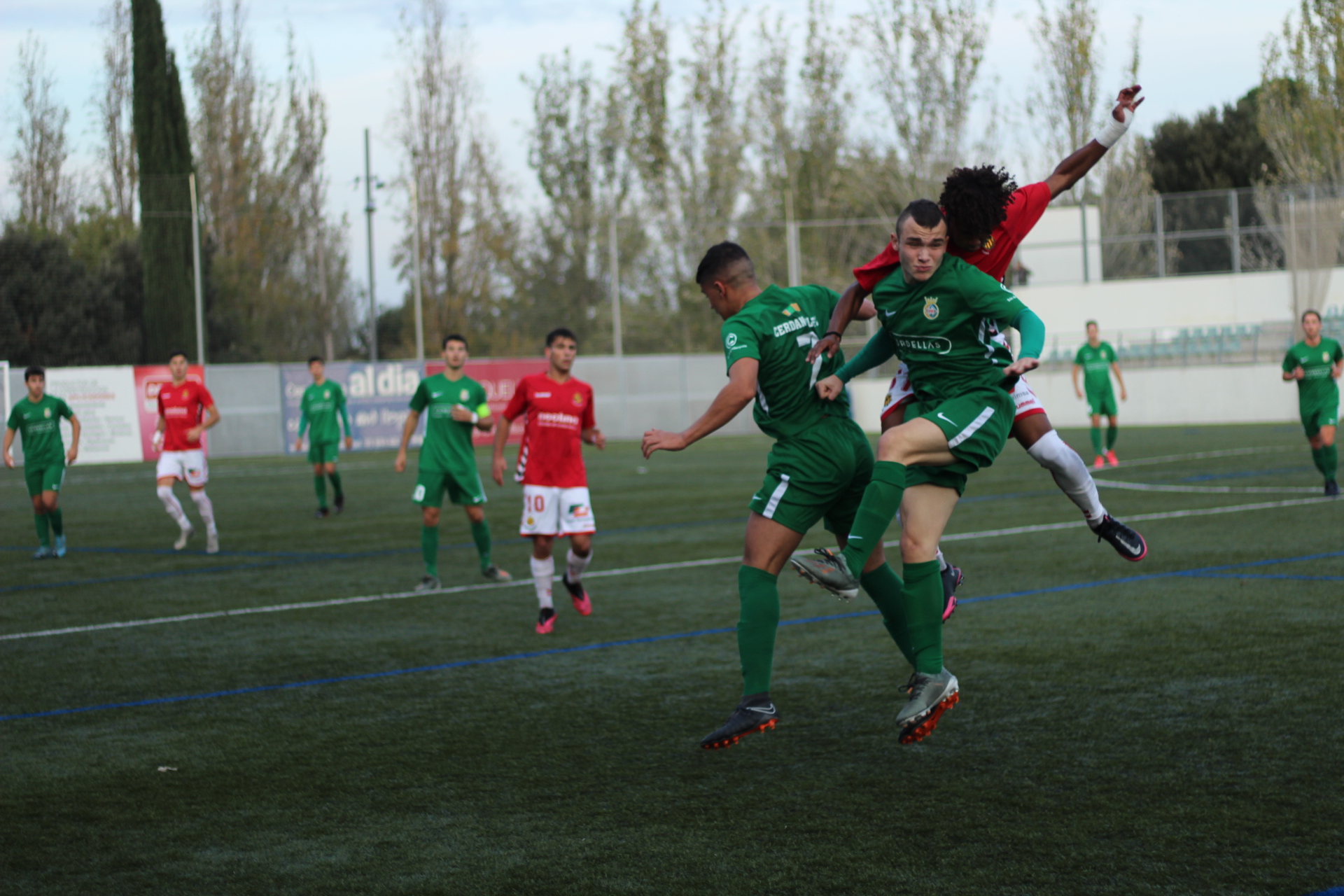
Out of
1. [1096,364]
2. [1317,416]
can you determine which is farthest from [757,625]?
[1096,364]

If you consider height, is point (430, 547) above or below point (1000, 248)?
below

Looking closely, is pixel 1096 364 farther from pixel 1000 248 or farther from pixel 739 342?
pixel 739 342

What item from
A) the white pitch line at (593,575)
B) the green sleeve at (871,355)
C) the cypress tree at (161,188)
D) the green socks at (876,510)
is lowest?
the white pitch line at (593,575)

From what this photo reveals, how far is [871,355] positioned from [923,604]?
3.61ft

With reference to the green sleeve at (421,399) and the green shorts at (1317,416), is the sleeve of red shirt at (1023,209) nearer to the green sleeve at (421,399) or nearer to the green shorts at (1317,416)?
the green sleeve at (421,399)

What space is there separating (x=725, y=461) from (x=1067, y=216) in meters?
21.0

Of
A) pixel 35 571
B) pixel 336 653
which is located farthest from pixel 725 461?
pixel 336 653

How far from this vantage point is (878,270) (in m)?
5.73

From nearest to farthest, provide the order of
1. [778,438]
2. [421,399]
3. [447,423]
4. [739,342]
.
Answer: [739,342]
[778,438]
[447,423]
[421,399]

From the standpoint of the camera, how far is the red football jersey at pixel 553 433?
9797 mm

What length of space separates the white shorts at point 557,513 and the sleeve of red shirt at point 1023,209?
4562 mm

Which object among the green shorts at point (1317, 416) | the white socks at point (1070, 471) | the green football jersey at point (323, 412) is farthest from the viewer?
the green football jersey at point (323, 412)

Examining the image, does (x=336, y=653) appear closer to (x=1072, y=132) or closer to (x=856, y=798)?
(x=856, y=798)

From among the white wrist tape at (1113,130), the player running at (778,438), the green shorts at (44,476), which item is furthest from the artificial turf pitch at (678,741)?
the green shorts at (44,476)
